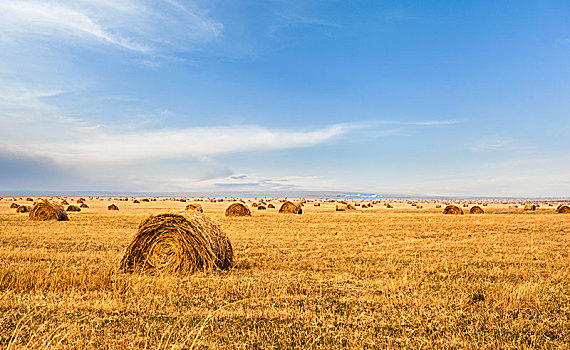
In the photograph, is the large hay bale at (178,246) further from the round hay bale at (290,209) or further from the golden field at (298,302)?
the round hay bale at (290,209)

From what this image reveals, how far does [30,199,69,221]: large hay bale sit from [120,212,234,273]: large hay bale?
19.2 m

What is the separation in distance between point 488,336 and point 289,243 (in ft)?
36.6

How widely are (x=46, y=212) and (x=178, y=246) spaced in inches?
821

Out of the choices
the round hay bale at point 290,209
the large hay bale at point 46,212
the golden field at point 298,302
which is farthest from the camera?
the round hay bale at point 290,209

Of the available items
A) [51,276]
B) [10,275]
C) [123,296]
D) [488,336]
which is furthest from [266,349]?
[10,275]

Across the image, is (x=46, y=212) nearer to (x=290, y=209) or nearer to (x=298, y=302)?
(x=290, y=209)

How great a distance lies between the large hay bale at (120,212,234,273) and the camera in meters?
11.2

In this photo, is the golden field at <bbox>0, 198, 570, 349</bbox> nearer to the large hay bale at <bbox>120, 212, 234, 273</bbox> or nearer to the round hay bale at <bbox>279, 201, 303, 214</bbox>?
the large hay bale at <bbox>120, 212, 234, 273</bbox>

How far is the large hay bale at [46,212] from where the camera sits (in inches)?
1079

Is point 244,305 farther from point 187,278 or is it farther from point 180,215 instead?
point 180,215

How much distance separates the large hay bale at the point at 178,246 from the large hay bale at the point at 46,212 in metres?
19.2

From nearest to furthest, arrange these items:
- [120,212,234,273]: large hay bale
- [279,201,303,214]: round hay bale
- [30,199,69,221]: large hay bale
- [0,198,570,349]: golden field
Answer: [0,198,570,349]: golden field < [120,212,234,273]: large hay bale < [30,199,69,221]: large hay bale < [279,201,303,214]: round hay bale

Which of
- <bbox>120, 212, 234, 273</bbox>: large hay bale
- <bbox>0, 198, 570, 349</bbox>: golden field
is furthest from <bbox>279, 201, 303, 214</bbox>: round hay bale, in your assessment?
<bbox>120, 212, 234, 273</bbox>: large hay bale

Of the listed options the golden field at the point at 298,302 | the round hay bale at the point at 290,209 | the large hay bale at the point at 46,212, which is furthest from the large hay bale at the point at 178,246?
the round hay bale at the point at 290,209
